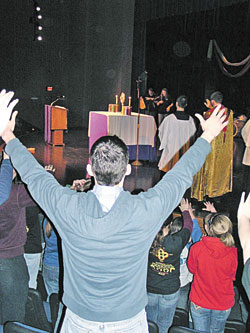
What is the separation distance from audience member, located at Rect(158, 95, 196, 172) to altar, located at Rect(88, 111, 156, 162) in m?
1.43

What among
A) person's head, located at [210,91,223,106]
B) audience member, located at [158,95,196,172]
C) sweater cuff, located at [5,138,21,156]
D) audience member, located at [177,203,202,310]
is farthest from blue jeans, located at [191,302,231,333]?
audience member, located at [158,95,196,172]

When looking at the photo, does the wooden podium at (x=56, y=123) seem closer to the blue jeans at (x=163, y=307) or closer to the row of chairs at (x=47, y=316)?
the row of chairs at (x=47, y=316)

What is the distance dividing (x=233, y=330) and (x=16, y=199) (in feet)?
5.09

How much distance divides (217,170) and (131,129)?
2836mm

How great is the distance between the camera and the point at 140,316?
1552 millimetres

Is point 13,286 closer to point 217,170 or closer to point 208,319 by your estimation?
point 208,319

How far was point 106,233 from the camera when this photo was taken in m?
1.39

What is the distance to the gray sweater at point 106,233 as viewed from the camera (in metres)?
1.40

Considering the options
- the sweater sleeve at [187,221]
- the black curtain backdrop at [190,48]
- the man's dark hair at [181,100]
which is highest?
the black curtain backdrop at [190,48]

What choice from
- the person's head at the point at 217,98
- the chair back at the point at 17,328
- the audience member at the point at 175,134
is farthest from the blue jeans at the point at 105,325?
the audience member at the point at 175,134

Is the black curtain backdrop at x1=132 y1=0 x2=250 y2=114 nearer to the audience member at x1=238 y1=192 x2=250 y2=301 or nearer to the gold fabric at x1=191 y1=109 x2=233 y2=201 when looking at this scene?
the gold fabric at x1=191 y1=109 x2=233 y2=201

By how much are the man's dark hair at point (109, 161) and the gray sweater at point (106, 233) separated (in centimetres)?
7

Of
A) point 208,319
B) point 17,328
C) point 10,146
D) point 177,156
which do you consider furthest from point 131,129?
point 10,146

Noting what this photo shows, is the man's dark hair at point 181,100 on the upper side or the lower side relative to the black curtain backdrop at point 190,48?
lower
